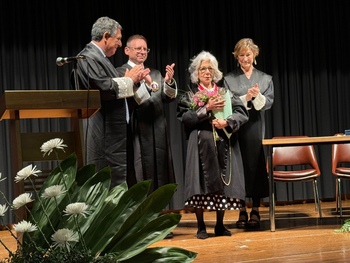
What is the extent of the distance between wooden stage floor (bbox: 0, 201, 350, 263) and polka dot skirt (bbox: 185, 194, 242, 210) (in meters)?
0.24

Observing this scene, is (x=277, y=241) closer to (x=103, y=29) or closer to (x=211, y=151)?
(x=211, y=151)

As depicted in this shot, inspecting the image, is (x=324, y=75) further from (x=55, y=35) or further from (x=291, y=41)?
(x=55, y=35)

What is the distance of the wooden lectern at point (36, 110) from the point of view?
2.99m

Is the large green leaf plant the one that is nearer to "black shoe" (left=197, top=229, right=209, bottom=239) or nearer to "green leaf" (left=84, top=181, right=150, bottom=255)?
"green leaf" (left=84, top=181, right=150, bottom=255)

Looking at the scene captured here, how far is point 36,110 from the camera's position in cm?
307

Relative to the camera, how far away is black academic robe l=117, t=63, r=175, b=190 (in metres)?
5.06

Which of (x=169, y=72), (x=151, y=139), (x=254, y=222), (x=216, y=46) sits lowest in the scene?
(x=254, y=222)

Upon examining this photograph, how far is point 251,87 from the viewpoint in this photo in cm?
551

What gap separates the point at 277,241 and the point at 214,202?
0.64m

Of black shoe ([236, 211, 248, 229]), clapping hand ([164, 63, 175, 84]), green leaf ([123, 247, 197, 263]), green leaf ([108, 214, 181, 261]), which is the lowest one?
black shoe ([236, 211, 248, 229])

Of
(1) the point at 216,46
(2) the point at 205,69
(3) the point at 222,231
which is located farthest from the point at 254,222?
(1) the point at 216,46

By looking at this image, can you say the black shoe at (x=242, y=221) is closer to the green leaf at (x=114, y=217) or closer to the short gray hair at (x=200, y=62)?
the short gray hair at (x=200, y=62)

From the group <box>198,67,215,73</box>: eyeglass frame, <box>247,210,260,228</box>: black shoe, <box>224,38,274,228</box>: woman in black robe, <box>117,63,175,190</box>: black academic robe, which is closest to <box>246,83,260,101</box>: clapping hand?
<box>224,38,274,228</box>: woman in black robe

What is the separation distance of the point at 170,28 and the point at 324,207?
2739 millimetres
